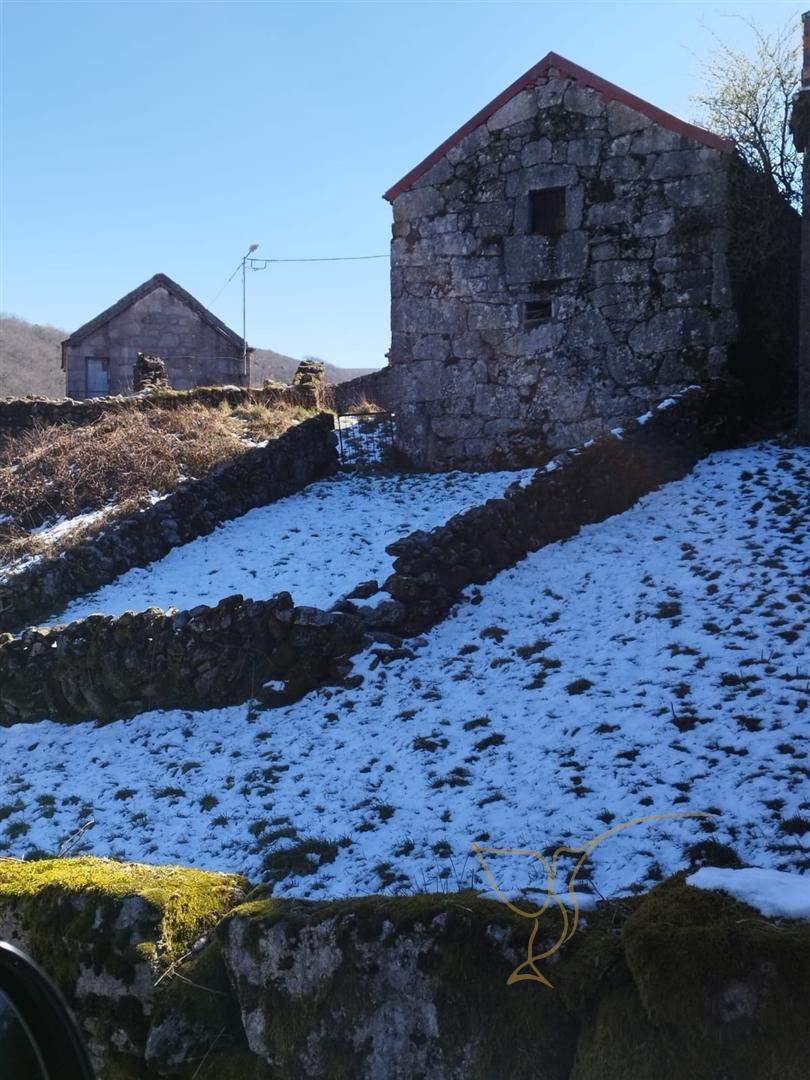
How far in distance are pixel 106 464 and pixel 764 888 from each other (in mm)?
13193

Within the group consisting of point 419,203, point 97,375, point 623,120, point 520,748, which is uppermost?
point 623,120

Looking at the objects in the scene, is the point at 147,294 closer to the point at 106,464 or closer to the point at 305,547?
the point at 106,464

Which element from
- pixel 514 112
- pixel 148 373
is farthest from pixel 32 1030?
pixel 148 373

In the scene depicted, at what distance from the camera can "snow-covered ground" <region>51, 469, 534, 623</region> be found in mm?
10211

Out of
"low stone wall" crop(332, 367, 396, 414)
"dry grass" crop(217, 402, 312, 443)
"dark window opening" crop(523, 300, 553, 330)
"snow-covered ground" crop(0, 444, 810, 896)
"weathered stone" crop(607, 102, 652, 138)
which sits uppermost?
"weathered stone" crop(607, 102, 652, 138)

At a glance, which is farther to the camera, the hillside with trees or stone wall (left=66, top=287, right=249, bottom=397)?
the hillside with trees

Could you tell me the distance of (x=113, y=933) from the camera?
3.31 metres

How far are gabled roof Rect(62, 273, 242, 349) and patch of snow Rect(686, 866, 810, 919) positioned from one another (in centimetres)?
2564

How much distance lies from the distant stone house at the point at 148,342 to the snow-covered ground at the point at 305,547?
13.4 meters

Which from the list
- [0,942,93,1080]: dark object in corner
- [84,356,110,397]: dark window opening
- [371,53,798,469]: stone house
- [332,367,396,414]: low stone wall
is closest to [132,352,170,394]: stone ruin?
[332,367,396,414]: low stone wall

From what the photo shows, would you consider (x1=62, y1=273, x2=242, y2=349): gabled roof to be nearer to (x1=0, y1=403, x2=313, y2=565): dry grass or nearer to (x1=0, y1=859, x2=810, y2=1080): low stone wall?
(x1=0, y1=403, x2=313, y2=565): dry grass

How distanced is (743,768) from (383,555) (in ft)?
18.9

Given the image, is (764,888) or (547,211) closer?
(764,888)

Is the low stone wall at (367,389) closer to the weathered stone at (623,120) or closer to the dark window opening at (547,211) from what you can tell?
the dark window opening at (547,211)
